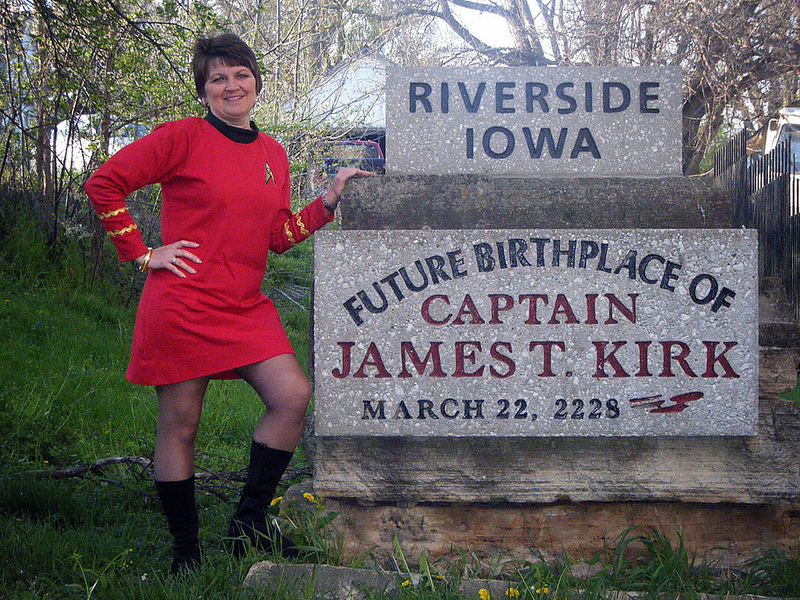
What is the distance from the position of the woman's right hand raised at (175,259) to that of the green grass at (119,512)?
95 centimetres

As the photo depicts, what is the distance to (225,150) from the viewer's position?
2.52 m

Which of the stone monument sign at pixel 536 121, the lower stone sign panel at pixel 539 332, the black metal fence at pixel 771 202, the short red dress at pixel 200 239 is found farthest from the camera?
the black metal fence at pixel 771 202

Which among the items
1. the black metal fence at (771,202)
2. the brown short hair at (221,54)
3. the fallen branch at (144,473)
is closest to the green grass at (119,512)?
the fallen branch at (144,473)

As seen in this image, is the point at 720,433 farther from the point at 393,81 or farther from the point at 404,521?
the point at 393,81

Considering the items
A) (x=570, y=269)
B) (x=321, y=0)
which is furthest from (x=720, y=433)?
(x=321, y=0)

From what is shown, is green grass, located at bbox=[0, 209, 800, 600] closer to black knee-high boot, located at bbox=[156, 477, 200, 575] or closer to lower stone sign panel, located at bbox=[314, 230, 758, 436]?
black knee-high boot, located at bbox=[156, 477, 200, 575]

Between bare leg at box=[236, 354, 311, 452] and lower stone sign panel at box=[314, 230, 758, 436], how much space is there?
0.15 metres

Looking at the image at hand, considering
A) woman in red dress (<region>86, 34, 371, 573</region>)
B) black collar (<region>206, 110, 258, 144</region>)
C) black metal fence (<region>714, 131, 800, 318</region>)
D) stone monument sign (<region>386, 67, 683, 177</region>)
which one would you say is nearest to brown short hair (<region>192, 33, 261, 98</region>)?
woman in red dress (<region>86, 34, 371, 573</region>)

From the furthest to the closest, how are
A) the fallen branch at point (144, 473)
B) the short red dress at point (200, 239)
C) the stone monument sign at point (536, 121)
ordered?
the fallen branch at point (144, 473), the stone monument sign at point (536, 121), the short red dress at point (200, 239)

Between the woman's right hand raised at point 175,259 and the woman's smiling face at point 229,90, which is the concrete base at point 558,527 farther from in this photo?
the woman's smiling face at point 229,90

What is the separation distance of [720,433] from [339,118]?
7041 millimetres

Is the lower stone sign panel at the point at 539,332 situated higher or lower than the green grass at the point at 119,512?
higher

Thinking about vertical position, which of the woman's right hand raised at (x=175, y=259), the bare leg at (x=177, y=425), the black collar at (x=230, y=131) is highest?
the black collar at (x=230, y=131)

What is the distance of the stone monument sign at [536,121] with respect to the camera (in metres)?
2.83
